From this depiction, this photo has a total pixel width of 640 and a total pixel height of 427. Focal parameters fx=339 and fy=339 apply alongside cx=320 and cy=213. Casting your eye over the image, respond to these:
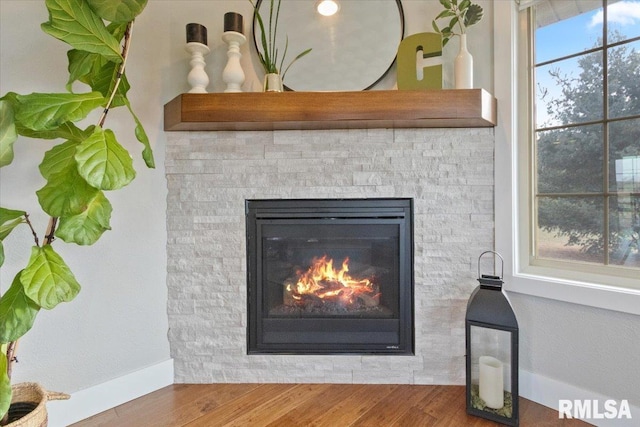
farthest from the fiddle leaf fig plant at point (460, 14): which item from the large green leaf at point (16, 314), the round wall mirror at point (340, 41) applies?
the large green leaf at point (16, 314)

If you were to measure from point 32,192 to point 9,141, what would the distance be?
18.1 inches

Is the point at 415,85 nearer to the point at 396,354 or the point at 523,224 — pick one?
the point at 523,224

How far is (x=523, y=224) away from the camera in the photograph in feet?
5.12

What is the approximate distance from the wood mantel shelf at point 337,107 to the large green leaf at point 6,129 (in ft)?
2.03

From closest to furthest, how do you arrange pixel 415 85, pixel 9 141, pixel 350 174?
pixel 9 141, pixel 415 85, pixel 350 174

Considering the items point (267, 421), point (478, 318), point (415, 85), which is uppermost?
point (415, 85)

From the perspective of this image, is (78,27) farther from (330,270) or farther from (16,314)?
(330,270)

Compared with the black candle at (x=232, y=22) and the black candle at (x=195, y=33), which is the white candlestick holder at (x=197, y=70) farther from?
the black candle at (x=232, y=22)

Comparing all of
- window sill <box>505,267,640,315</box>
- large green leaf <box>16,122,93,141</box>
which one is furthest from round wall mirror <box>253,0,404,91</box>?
window sill <box>505,267,640,315</box>

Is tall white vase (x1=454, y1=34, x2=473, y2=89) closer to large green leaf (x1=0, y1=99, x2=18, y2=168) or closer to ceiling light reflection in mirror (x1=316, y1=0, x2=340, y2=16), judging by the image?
ceiling light reflection in mirror (x1=316, y1=0, x2=340, y2=16)

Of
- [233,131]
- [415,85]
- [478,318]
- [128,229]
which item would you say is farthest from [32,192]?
[478,318]

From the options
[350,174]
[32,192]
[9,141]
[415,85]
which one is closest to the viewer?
[9,141]

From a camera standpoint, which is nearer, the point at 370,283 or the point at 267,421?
the point at 267,421

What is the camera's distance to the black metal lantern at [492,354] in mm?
1304
